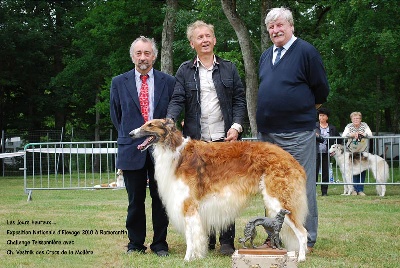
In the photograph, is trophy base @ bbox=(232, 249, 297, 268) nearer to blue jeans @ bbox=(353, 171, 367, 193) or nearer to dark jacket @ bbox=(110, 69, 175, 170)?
dark jacket @ bbox=(110, 69, 175, 170)

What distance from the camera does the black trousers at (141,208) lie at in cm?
641

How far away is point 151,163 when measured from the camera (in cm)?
639

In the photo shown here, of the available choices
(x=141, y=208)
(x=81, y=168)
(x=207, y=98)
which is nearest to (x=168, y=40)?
(x=81, y=168)

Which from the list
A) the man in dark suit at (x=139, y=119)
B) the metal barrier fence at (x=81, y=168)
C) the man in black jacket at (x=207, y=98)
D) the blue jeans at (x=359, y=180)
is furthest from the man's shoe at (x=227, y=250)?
the blue jeans at (x=359, y=180)

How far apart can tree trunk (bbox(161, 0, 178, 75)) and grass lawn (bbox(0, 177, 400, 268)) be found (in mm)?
10467

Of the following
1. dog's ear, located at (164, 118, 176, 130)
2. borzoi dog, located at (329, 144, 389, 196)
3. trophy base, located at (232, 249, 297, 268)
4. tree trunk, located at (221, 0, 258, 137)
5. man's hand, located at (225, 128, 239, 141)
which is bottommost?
trophy base, located at (232, 249, 297, 268)

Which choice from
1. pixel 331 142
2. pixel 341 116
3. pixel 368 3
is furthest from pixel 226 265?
pixel 341 116

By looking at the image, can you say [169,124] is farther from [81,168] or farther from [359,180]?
[81,168]

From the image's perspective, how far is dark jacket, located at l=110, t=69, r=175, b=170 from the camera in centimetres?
630

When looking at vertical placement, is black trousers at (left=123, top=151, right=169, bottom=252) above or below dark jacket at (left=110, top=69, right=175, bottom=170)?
below

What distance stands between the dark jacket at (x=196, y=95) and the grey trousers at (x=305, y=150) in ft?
1.36

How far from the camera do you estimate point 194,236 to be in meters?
5.97

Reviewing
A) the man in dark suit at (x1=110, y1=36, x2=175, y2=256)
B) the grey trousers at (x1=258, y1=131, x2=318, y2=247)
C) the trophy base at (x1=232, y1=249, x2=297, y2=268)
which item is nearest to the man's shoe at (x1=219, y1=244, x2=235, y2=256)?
the man in dark suit at (x1=110, y1=36, x2=175, y2=256)

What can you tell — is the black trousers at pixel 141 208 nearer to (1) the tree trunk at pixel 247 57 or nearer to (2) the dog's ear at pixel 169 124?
(2) the dog's ear at pixel 169 124
